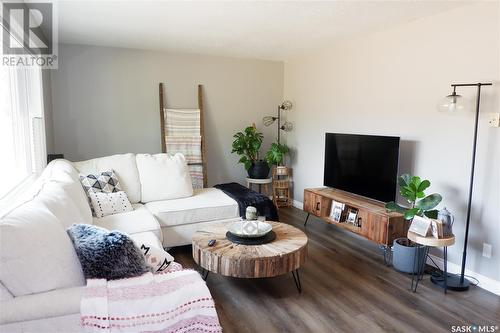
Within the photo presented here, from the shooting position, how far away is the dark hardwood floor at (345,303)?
2.33 meters

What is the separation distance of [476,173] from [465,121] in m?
0.45

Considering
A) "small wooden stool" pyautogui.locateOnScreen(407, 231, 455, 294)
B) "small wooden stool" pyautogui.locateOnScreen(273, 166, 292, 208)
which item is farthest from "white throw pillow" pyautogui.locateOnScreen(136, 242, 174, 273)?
"small wooden stool" pyautogui.locateOnScreen(273, 166, 292, 208)

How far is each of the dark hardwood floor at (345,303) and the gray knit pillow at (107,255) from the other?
991 millimetres

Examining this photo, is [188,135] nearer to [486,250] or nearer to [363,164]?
[363,164]

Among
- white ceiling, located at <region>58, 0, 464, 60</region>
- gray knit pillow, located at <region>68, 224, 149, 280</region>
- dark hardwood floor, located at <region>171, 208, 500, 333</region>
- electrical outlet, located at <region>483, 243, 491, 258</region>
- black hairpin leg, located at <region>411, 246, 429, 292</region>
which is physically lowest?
dark hardwood floor, located at <region>171, 208, 500, 333</region>

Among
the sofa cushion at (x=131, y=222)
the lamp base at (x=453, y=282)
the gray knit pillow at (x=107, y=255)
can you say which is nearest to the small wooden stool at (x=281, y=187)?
the sofa cushion at (x=131, y=222)

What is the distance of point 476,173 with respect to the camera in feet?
9.50

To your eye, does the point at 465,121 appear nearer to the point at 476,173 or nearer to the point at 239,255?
the point at 476,173

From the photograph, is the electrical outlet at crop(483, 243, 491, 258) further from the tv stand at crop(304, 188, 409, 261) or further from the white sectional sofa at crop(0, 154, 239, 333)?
the white sectional sofa at crop(0, 154, 239, 333)

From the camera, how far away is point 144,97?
4785 millimetres

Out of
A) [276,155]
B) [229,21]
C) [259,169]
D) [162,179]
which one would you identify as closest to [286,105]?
[276,155]

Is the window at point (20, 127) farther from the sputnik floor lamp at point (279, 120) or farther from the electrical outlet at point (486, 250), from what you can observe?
→ the electrical outlet at point (486, 250)

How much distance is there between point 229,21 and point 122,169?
77.1 inches

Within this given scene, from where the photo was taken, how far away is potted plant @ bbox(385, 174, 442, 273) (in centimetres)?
289
